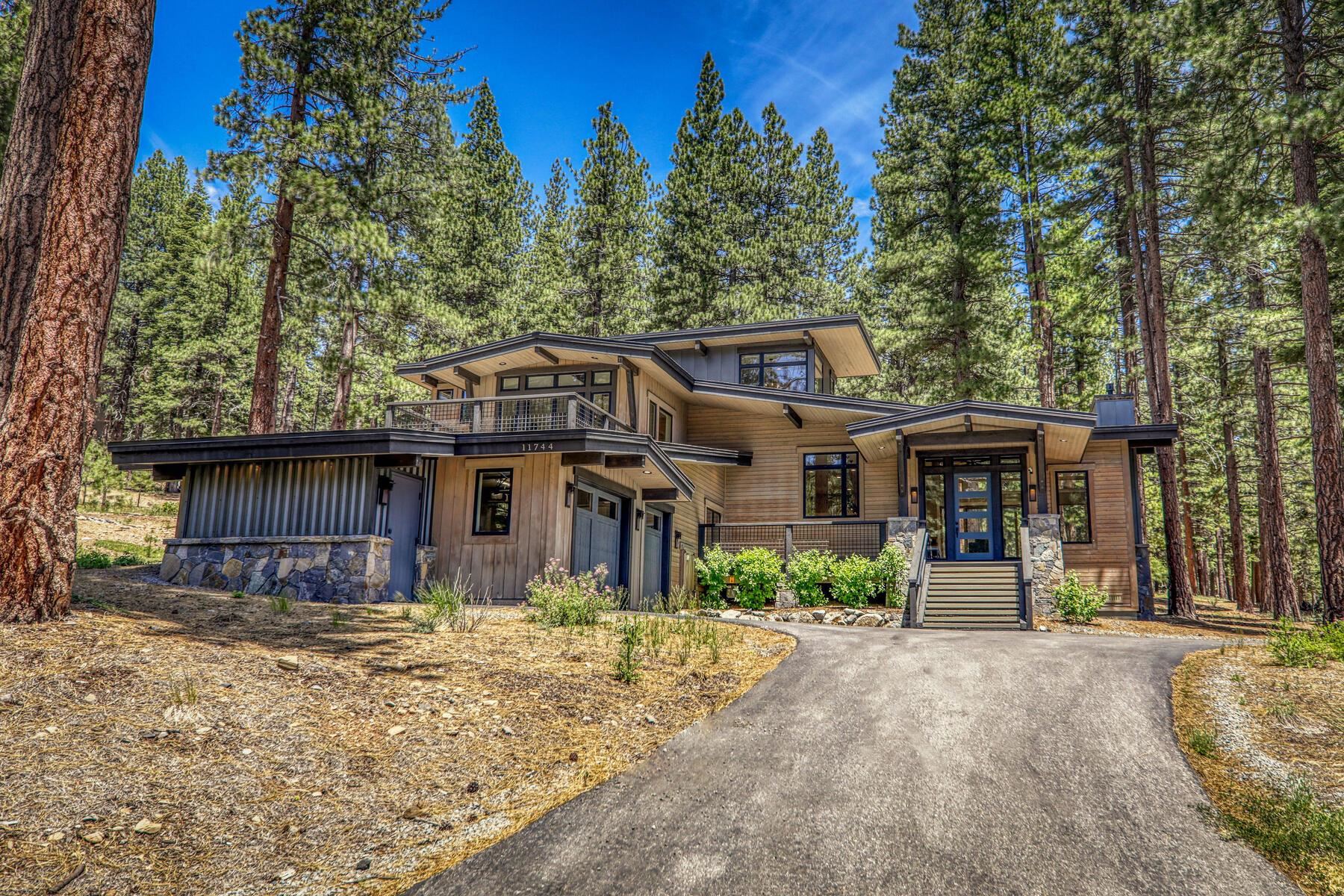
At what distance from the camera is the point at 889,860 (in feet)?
13.1

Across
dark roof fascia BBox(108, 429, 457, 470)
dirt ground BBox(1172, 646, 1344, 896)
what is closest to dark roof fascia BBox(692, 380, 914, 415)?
dark roof fascia BBox(108, 429, 457, 470)

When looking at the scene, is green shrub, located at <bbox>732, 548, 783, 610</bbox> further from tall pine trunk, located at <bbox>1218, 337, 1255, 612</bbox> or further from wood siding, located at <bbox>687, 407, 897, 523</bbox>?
tall pine trunk, located at <bbox>1218, 337, 1255, 612</bbox>

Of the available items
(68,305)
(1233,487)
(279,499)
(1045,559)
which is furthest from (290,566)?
(1233,487)

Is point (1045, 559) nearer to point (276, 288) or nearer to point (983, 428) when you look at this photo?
point (983, 428)

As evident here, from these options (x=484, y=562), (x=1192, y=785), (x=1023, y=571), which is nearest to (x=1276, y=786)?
(x=1192, y=785)

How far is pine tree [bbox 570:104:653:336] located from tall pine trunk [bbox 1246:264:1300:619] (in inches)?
871

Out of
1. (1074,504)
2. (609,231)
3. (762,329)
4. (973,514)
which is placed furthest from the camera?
(609,231)

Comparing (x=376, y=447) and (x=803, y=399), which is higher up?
(x=803, y=399)

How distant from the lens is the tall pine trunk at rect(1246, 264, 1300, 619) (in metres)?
19.9

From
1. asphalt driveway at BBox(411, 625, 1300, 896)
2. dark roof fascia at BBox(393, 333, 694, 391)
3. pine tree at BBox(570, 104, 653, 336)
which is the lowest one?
asphalt driveway at BBox(411, 625, 1300, 896)

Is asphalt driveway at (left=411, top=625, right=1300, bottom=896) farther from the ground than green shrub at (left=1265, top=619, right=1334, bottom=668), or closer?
closer

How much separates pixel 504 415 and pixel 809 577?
29.0 feet

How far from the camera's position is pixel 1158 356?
63.3ft

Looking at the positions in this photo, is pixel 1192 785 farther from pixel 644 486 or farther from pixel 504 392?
pixel 504 392
